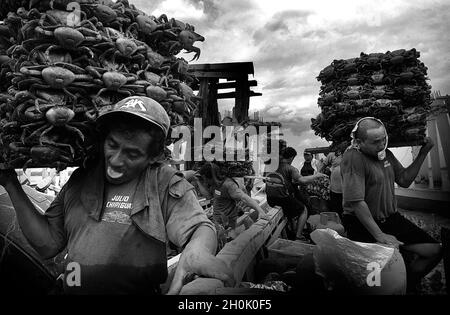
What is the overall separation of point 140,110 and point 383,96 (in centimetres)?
354

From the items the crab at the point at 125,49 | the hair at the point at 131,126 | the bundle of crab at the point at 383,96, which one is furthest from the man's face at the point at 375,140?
the crab at the point at 125,49

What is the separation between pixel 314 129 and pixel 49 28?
13.0ft

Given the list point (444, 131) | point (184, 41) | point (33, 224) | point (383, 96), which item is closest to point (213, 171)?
point (383, 96)

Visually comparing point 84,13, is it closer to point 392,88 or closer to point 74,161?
point 74,161

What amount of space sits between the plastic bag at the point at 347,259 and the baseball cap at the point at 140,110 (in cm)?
184

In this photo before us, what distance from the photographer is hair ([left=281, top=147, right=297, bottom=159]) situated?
22.4 feet

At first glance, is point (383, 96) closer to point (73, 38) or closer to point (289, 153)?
point (289, 153)

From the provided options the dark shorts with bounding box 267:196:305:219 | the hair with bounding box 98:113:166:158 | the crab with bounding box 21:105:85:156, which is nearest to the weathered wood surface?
the dark shorts with bounding box 267:196:305:219

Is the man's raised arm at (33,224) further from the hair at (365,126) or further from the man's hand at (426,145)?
the man's hand at (426,145)

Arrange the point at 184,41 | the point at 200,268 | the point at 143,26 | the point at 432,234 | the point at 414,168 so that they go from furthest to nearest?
the point at 432,234
the point at 414,168
the point at 184,41
the point at 143,26
the point at 200,268

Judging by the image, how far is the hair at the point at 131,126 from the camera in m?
1.74

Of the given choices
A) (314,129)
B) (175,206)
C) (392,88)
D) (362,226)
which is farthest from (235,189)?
(175,206)

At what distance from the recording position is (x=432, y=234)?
5.63 metres

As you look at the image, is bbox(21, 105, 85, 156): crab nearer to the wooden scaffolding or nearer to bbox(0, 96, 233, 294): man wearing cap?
bbox(0, 96, 233, 294): man wearing cap
